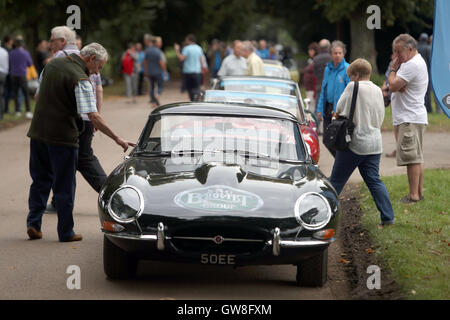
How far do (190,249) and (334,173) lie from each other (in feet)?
9.58

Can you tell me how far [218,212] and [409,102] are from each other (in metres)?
4.24

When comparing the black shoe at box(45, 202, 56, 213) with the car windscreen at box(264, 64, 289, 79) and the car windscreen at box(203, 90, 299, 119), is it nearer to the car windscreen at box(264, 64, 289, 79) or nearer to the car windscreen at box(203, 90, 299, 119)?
the car windscreen at box(203, 90, 299, 119)

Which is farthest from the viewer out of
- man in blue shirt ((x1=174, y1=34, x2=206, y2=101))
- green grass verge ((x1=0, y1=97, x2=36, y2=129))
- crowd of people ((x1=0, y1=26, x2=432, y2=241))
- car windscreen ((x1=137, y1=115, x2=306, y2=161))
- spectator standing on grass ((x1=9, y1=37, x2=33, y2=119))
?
man in blue shirt ((x1=174, y1=34, x2=206, y2=101))

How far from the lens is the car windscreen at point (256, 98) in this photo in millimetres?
12203

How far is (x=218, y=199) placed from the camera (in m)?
6.39

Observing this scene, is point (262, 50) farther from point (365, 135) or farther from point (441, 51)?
point (441, 51)

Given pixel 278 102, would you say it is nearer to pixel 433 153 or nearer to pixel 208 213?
pixel 433 153

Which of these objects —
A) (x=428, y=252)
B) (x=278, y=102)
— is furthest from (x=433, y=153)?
(x=428, y=252)

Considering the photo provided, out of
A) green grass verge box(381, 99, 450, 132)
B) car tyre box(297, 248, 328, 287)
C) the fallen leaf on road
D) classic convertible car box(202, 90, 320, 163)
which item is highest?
classic convertible car box(202, 90, 320, 163)

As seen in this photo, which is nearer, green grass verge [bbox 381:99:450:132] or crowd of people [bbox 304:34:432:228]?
crowd of people [bbox 304:34:432:228]

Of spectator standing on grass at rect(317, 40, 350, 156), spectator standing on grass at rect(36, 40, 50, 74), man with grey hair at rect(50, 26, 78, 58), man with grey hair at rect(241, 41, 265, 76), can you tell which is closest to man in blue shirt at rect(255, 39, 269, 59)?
spectator standing on grass at rect(36, 40, 50, 74)

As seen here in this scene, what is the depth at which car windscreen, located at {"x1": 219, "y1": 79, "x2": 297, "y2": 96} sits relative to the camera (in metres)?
13.4

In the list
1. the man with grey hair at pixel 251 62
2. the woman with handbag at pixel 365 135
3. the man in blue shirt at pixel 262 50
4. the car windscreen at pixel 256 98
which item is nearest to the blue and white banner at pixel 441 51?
the woman with handbag at pixel 365 135

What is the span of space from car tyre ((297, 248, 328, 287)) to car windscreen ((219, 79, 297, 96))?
6864 mm
